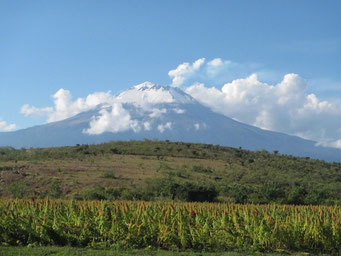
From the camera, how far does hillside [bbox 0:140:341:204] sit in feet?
92.4

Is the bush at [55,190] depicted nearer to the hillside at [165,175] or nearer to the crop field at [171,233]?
the hillside at [165,175]

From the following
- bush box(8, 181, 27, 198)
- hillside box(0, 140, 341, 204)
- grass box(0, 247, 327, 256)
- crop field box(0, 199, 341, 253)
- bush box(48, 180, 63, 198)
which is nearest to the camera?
grass box(0, 247, 327, 256)

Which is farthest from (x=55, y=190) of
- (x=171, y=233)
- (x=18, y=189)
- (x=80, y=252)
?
(x=80, y=252)

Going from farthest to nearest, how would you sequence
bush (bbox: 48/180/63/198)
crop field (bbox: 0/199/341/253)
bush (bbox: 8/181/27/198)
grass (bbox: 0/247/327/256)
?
bush (bbox: 8/181/27/198) < bush (bbox: 48/180/63/198) < crop field (bbox: 0/199/341/253) < grass (bbox: 0/247/327/256)

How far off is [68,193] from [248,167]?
91.2 feet

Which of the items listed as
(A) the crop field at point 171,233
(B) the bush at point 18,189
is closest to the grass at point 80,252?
(A) the crop field at point 171,233

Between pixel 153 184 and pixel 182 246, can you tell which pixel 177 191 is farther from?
pixel 182 246

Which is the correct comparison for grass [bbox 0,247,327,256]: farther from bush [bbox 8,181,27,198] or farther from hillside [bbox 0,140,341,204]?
bush [bbox 8,181,27,198]

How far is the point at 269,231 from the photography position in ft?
40.1

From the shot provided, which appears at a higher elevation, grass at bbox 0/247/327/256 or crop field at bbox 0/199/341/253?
crop field at bbox 0/199/341/253

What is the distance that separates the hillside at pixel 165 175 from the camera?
28.2 meters

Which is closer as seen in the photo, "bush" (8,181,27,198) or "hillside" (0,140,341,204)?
"hillside" (0,140,341,204)

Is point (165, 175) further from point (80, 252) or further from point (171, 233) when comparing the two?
point (80, 252)

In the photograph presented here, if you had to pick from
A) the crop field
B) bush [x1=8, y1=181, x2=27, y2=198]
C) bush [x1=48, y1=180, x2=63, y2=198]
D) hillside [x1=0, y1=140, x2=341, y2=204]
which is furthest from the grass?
bush [x1=8, y1=181, x2=27, y2=198]
